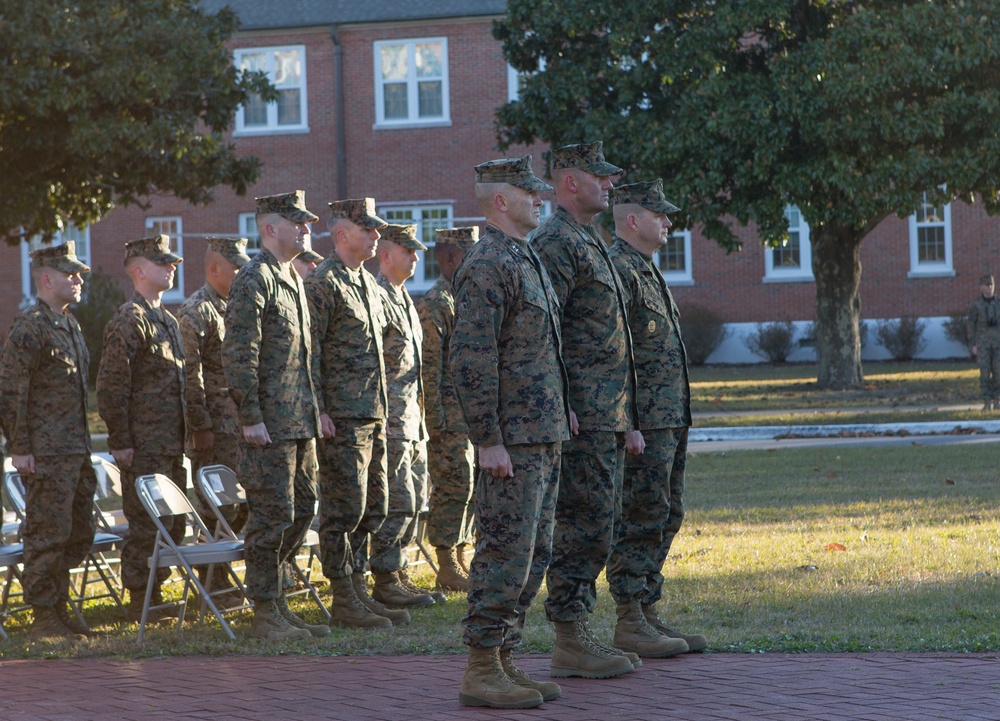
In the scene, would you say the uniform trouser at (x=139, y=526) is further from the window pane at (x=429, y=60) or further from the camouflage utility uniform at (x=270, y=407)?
the window pane at (x=429, y=60)

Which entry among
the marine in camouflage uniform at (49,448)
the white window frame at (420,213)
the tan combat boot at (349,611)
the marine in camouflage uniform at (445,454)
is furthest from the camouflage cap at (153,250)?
the white window frame at (420,213)

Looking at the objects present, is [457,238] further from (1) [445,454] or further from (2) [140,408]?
(2) [140,408]

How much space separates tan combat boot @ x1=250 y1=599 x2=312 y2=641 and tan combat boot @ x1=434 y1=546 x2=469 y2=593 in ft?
5.80

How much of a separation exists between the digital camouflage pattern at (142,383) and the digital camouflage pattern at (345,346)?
46.2 inches

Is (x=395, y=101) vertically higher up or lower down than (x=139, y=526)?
higher up

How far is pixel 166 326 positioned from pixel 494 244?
3434mm

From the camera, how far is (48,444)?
26.2 ft

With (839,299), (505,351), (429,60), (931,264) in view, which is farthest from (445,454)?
(931,264)

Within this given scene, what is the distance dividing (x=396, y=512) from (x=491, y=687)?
2.93 meters

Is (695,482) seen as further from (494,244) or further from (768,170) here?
(768,170)

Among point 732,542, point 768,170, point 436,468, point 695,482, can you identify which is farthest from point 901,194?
point 436,468

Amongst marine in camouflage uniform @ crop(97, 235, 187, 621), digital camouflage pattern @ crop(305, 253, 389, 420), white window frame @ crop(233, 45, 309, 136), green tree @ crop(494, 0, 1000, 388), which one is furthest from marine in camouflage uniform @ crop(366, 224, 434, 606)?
white window frame @ crop(233, 45, 309, 136)

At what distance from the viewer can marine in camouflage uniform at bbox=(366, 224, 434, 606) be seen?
854cm

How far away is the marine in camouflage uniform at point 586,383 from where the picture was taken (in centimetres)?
627
